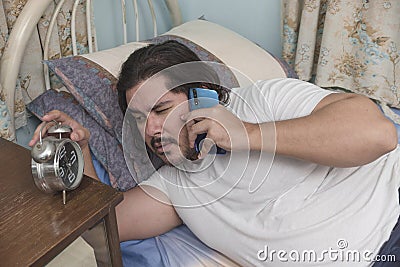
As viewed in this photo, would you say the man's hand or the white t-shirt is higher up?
the man's hand

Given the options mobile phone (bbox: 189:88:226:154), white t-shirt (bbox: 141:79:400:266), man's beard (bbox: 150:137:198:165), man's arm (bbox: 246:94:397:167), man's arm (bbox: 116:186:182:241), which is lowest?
man's arm (bbox: 116:186:182:241)

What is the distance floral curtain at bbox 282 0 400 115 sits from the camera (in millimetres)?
1526

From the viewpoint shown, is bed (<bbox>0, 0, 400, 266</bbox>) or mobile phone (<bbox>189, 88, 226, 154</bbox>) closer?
mobile phone (<bbox>189, 88, 226, 154</bbox>)

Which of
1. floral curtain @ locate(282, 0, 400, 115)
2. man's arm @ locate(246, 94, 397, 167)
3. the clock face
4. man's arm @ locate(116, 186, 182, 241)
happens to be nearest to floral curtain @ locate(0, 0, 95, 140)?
man's arm @ locate(116, 186, 182, 241)

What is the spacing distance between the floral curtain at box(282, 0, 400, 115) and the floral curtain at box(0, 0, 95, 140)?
0.81 m

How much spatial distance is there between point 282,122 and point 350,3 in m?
0.82

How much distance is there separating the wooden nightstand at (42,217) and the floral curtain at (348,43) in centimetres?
120

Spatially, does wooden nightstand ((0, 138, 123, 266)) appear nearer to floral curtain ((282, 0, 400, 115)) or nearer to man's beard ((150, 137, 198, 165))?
man's beard ((150, 137, 198, 165))

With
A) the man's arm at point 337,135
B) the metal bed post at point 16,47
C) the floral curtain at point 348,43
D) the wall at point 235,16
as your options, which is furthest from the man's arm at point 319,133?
the wall at point 235,16

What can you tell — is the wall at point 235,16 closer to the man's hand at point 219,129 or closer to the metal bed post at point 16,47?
the metal bed post at point 16,47

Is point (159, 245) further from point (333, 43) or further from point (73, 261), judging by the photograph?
point (333, 43)

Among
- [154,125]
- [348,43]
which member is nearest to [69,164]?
[154,125]

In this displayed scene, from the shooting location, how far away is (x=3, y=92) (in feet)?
3.53

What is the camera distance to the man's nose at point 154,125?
3.07ft
